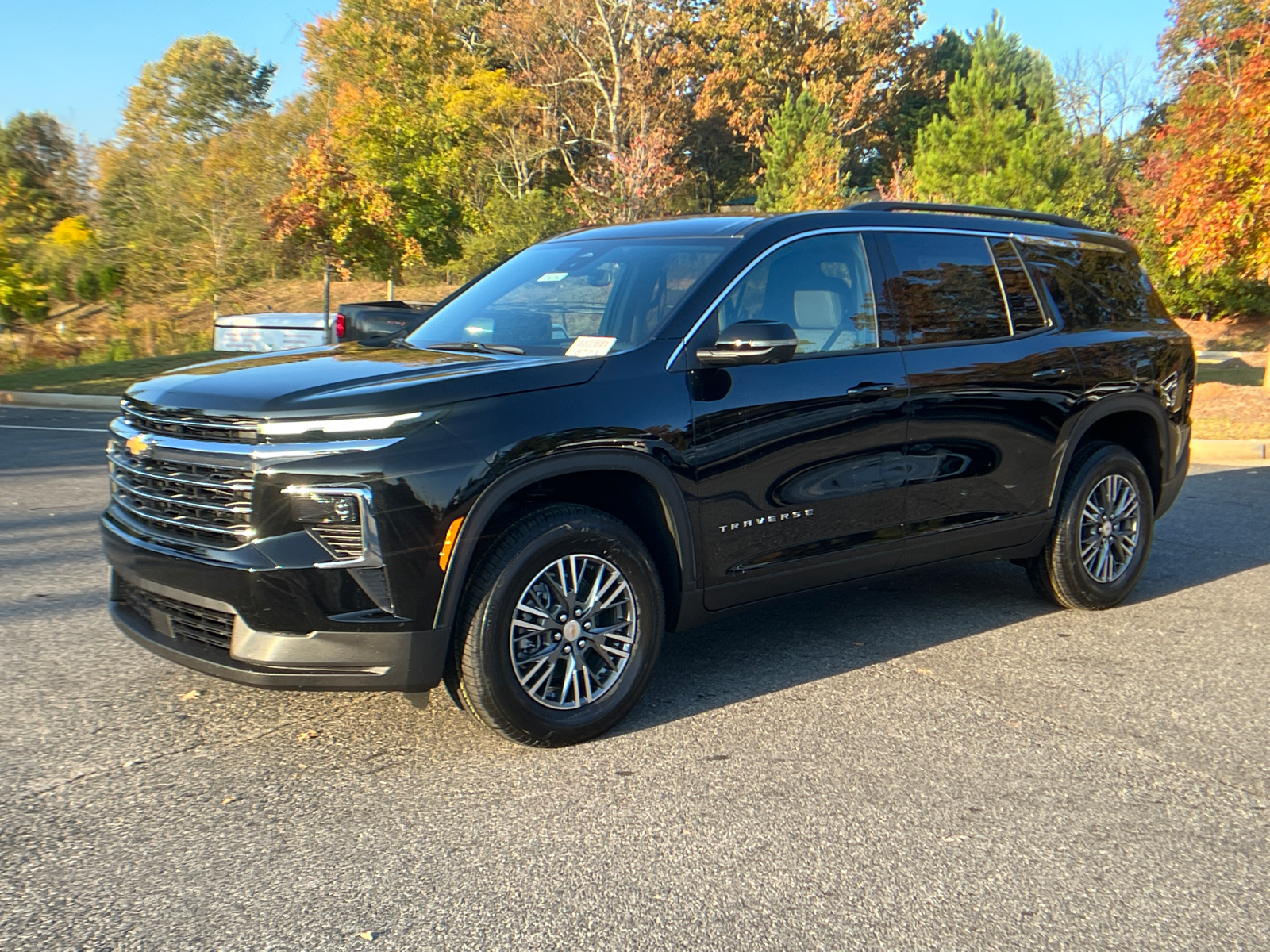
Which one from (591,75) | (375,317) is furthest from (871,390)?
(591,75)

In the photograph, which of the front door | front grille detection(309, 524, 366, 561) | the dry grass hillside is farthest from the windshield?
the dry grass hillside

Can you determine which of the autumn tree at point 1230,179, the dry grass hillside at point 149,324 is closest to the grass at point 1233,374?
the autumn tree at point 1230,179

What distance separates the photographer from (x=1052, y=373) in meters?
5.82

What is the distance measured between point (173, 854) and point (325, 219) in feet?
69.5

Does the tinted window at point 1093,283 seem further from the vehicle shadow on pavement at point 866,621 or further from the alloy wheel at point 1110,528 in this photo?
the vehicle shadow on pavement at point 866,621

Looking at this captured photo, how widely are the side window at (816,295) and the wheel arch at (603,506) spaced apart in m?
0.81

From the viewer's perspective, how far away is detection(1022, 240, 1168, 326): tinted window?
19.9 ft

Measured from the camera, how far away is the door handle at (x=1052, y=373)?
5766 millimetres

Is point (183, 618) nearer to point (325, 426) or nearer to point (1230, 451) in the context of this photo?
point (325, 426)

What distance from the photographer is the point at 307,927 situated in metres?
3.03

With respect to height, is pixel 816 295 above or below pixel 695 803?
above

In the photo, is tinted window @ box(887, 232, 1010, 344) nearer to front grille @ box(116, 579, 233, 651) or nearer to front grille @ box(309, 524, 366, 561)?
front grille @ box(309, 524, 366, 561)

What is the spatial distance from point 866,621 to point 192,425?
355cm

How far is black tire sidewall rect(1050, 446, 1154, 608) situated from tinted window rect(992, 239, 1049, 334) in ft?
2.79
